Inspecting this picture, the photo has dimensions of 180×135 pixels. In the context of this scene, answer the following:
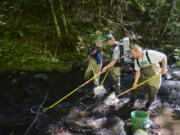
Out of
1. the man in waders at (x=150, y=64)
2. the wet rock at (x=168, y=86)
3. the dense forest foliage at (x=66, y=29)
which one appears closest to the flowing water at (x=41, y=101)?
the dense forest foliage at (x=66, y=29)

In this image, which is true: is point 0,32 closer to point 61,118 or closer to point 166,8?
point 61,118

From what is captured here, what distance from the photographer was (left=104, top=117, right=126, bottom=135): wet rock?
4.29 metres

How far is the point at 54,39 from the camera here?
31.8 feet

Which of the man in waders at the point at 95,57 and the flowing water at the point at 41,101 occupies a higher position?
the man in waders at the point at 95,57

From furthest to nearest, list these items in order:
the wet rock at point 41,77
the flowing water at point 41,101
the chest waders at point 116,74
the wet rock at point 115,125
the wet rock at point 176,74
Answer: the wet rock at point 176,74 → the wet rock at point 41,77 → the chest waders at point 116,74 → the flowing water at point 41,101 → the wet rock at point 115,125

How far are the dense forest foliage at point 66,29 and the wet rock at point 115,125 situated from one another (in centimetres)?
434

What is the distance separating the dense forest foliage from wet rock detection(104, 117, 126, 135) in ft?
14.2

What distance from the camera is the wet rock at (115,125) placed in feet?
14.1

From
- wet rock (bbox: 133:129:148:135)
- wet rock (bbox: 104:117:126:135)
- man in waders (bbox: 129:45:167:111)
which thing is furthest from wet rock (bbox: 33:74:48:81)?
wet rock (bbox: 133:129:148:135)

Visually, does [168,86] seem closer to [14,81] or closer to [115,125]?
[115,125]

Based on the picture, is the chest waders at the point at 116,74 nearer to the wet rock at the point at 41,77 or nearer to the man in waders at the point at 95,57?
the man in waders at the point at 95,57

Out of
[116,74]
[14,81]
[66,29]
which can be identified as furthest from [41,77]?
[116,74]

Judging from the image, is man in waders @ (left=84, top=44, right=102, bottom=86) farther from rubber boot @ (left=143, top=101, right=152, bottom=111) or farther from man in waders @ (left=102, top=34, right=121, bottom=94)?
rubber boot @ (left=143, top=101, right=152, bottom=111)

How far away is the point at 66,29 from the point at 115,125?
21.4ft
